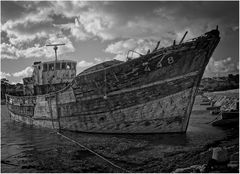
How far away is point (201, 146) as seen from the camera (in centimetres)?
1048

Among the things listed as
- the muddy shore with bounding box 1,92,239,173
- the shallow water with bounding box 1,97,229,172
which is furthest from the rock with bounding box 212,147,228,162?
the shallow water with bounding box 1,97,229,172

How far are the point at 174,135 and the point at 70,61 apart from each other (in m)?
12.3

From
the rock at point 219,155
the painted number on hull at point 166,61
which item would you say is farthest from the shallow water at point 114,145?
the painted number on hull at point 166,61

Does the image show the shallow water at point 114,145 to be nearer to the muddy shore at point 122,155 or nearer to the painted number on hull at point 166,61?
the muddy shore at point 122,155

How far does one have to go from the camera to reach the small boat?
12.7 m

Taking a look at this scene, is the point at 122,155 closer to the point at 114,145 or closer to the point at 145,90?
the point at 114,145

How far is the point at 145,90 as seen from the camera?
13.3 meters

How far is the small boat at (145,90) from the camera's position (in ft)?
41.7

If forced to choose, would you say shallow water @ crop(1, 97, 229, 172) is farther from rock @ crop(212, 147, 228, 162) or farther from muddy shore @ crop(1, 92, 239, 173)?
rock @ crop(212, 147, 228, 162)

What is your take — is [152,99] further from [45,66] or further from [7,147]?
[45,66]

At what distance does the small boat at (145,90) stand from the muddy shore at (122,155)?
99 cm

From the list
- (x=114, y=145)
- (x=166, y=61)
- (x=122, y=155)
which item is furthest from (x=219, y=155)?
(x=166, y=61)

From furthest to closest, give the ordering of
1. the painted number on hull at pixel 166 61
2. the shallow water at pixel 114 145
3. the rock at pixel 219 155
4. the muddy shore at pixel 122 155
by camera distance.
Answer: the painted number on hull at pixel 166 61 < the shallow water at pixel 114 145 < the muddy shore at pixel 122 155 < the rock at pixel 219 155

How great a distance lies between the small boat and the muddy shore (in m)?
0.99
